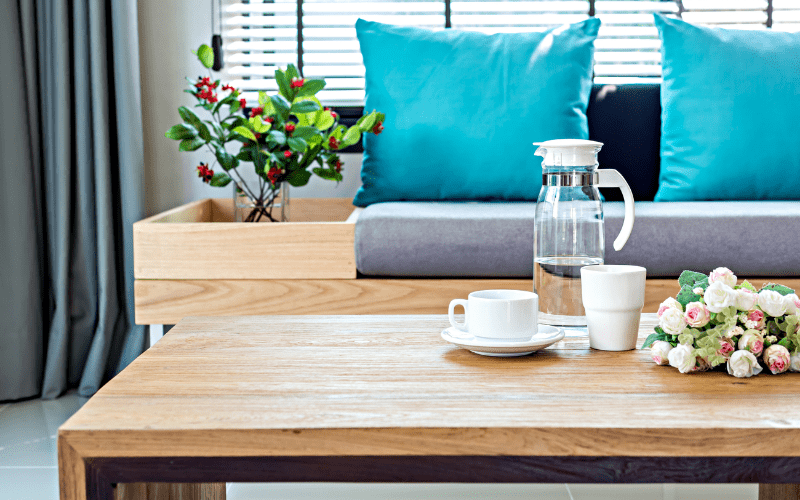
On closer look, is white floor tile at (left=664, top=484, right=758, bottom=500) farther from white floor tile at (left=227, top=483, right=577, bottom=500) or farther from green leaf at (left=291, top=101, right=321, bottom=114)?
green leaf at (left=291, top=101, right=321, bottom=114)

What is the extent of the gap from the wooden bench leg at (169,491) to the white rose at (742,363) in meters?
0.64

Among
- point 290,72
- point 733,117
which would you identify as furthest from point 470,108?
point 733,117

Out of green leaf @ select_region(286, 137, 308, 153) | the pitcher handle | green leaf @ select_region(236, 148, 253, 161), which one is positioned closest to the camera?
the pitcher handle

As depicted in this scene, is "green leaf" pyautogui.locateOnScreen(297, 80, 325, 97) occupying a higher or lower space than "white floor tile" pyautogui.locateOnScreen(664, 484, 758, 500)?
higher

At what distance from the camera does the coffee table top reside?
61cm

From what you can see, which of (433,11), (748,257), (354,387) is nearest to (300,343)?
(354,387)

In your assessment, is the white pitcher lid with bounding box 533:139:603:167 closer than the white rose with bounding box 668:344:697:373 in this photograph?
No

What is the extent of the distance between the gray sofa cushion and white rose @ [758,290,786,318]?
2.83 ft

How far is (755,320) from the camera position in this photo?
0.80 meters

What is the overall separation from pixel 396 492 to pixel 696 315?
0.82m

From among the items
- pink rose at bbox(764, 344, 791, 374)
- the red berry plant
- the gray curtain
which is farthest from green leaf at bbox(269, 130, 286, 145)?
pink rose at bbox(764, 344, 791, 374)

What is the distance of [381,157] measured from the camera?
7.17ft

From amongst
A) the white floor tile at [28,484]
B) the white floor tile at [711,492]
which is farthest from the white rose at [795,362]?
the white floor tile at [28,484]

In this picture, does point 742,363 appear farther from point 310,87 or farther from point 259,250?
point 310,87
